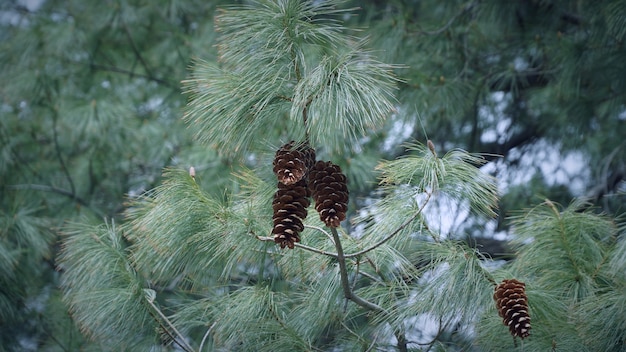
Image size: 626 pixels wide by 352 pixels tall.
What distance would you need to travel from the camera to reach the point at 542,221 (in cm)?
211

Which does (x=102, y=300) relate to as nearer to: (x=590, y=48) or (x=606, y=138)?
(x=590, y=48)

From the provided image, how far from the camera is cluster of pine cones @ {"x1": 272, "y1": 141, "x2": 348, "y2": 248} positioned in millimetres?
1582

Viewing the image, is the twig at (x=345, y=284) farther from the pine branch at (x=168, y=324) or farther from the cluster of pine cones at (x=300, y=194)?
the pine branch at (x=168, y=324)

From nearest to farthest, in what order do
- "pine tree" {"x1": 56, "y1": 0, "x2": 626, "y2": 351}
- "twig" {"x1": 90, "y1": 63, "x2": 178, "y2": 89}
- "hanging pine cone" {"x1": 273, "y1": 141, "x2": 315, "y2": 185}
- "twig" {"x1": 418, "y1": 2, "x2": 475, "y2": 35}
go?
"hanging pine cone" {"x1": 273, "y1": 141, "x2": 315, "y2": 185}, "pine tree" {"x1": 56, "y1": 0, "x2": 626, "y2": 351}, "twig" {"x1": 418, "y1": 2, "x2": 475, "y2": 35}, "twig" {"x1": 90, "y1": 63, "x2": 178, "y2": 89}

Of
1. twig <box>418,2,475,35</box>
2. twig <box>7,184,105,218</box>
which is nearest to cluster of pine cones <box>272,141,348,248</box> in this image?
twig <box>418,2,475,35</box>

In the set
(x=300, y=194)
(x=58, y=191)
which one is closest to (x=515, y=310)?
(x=300, y=194)

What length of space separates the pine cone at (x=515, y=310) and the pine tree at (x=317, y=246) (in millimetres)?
15

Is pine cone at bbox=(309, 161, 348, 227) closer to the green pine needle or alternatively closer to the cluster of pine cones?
the cluster of pine cones

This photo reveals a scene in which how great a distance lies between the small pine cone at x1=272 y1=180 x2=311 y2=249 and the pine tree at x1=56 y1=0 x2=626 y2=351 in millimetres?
82

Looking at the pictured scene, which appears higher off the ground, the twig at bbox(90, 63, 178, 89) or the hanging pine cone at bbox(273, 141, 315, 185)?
the hanging pine cone at bbox(273, 141, 315, 185)

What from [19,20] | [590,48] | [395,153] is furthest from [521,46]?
[19,20]

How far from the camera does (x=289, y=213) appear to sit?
5.28ft

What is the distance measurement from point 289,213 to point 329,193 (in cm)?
9

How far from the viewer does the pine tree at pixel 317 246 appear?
1.70 metres
